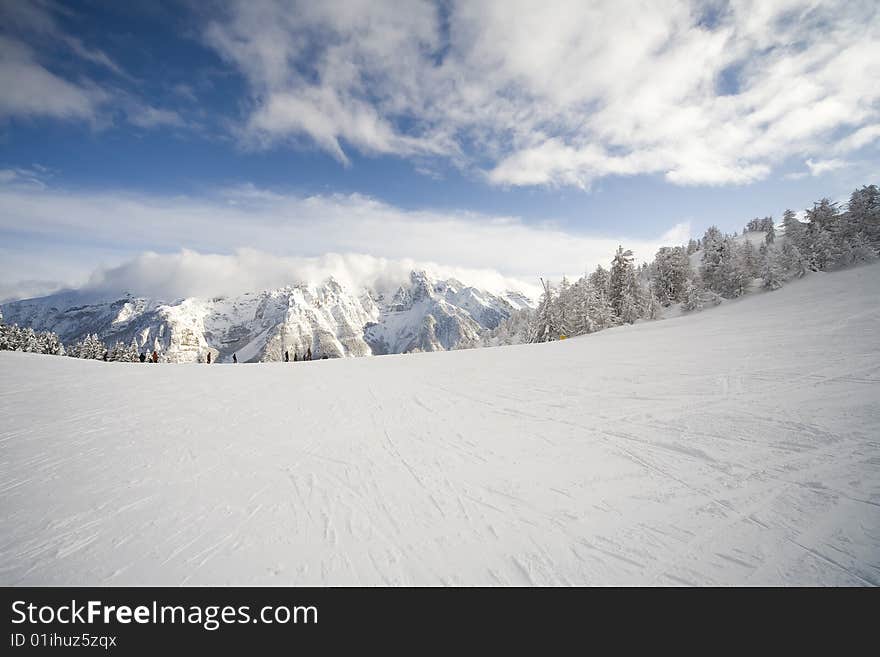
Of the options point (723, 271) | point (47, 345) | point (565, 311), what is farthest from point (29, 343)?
point (723, 271)

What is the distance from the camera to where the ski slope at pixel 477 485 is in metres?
3.26

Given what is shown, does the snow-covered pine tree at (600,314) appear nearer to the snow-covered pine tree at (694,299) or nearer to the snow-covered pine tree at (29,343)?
the snow-covered pine tree at (694,299)

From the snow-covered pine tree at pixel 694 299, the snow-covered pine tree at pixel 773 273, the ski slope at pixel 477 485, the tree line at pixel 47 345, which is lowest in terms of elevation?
the ski slope at pixel 477 485

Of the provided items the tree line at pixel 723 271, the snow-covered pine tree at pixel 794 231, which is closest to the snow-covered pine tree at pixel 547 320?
the tree line at pixel 723 271

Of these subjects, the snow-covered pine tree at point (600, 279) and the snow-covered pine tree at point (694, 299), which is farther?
the snow-covered pine tree at point (600, 279)

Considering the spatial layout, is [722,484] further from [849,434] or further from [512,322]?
[512,322]

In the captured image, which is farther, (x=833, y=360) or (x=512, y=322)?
(x=512, y=322)

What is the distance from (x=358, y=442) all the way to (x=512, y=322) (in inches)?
3533

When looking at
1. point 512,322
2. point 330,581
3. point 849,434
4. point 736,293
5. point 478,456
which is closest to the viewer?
point 330,581

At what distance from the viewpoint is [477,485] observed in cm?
482

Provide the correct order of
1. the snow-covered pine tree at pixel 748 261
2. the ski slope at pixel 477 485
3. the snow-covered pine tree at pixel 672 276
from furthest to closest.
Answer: the snow-covered pine tree at pixel 672 276 → the snow-covered pine tree at pixel 748 261 → the ski slope at pixel 477 485
